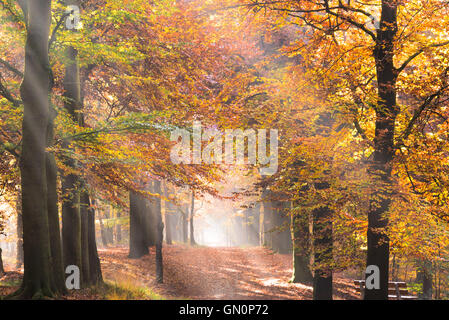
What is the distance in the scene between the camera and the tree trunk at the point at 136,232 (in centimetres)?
1988

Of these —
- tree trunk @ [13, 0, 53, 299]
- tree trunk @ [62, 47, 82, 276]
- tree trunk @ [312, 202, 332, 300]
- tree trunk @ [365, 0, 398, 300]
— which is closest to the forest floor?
tree trunk @ [62, 47, 82, 276]

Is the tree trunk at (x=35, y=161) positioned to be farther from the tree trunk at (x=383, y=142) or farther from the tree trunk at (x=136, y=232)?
the tree trunk at (x=136, y=232)

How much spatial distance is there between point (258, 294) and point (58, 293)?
9.30 m

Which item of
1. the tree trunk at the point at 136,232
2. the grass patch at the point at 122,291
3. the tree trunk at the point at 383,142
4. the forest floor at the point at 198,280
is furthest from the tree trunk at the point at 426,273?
the tree trunk at the point at 136,232

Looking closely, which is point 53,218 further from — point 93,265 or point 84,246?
point 93,265

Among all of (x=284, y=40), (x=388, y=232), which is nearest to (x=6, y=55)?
(x=284, y=40)

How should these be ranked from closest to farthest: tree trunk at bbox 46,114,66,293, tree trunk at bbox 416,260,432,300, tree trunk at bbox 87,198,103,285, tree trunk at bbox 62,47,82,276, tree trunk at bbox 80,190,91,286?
tree trunk at bbox 46,114,66,293 → tree trunk at bbox 62,47,82,276 → tree trunk at bbox 80,190,91,286 → tree trunk at bbox 87,198,103,285 → tree trunk at bbox 416,260,432,300

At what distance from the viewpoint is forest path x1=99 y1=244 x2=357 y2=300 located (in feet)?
47.9

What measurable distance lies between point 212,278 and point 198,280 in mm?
1140

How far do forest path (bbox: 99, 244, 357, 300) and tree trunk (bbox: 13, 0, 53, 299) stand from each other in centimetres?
504

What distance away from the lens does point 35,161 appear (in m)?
7.22

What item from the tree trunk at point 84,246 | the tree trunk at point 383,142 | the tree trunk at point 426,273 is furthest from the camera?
the tree trunk at point 426,273

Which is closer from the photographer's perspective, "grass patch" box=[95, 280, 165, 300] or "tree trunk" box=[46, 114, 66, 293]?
"tree trunk" box=[46, 114, 66, 293]

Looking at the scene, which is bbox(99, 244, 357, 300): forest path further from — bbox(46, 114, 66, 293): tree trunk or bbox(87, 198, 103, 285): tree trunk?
bbox(46, 114, 66, 293): tree trunk
